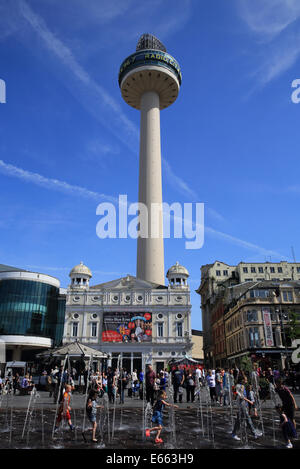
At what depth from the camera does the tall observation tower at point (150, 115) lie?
6769 cm

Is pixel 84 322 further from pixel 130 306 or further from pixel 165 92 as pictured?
pixel 165 92

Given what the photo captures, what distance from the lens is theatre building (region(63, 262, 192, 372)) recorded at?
54844 mm

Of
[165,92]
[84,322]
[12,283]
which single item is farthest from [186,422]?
[165,92]

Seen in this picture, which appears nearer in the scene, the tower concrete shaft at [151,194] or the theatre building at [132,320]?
the theatre building at [132,320]

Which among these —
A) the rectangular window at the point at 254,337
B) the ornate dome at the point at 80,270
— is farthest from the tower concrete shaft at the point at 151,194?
the rectangular window at the point at 254,337

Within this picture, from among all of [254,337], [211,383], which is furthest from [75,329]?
[211,383]

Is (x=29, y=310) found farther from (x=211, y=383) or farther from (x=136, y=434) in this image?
(x=136, y=434)

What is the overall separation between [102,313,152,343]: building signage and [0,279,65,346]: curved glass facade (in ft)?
54.9

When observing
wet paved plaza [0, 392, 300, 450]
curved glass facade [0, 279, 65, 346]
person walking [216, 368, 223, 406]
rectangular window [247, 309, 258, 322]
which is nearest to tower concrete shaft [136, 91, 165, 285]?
rectangular window [247, 309, 258, 322]

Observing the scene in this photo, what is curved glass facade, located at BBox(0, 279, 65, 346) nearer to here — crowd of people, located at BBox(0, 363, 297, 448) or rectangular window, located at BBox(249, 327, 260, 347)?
crowd of people, located at BBox(0, 363, 297, 448)

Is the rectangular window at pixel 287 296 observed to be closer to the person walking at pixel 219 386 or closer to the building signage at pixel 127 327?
the building signage at pixel 127 327

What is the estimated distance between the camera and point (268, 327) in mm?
51844

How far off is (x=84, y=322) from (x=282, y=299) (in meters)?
29.8

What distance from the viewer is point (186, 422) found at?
15578 mm
